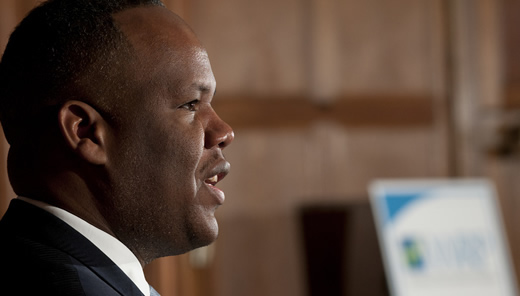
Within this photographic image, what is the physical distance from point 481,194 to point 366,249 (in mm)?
627

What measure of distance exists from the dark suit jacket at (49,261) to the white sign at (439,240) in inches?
107

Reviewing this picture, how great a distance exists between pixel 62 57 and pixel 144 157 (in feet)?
0.52

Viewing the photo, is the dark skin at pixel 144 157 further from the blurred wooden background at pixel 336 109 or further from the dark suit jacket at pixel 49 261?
the blurred wooden background at pixel 336 109

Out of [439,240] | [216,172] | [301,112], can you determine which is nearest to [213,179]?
[216,172]

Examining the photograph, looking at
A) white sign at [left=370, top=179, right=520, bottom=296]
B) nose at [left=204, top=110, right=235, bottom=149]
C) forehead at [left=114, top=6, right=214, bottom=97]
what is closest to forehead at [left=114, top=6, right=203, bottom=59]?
forehead at [left=114, top=6, right=214, bottom=97]

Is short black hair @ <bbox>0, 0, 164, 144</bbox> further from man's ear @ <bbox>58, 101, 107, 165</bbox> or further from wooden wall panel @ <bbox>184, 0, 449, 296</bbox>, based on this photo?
wooden wall panel @ <bbox>184, 0, 449, 296</bbox>

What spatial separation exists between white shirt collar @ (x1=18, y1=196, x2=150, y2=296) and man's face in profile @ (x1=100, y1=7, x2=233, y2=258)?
2 cm

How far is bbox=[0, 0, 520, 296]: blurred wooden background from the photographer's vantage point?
147 inches

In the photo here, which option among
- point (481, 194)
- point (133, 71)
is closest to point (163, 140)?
point (133, 71)

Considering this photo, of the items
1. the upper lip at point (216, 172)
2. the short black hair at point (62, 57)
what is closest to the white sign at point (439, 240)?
the upper lip at point (216, 172)

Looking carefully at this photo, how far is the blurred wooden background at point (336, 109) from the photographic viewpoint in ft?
12.3

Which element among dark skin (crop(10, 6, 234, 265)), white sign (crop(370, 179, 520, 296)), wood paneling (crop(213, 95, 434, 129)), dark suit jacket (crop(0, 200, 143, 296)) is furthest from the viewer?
wood paneling (crop(213, 95, 434, 129))

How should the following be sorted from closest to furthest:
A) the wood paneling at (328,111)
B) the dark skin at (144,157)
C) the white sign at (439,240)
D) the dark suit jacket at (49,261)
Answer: the dark suit jacket at (49,261) → the dark skin at (144,157) → the white sign at (439,240) → the wood paneling at (328,111)

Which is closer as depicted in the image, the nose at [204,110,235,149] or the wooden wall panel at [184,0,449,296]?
the nose at [204,110,235,149]
